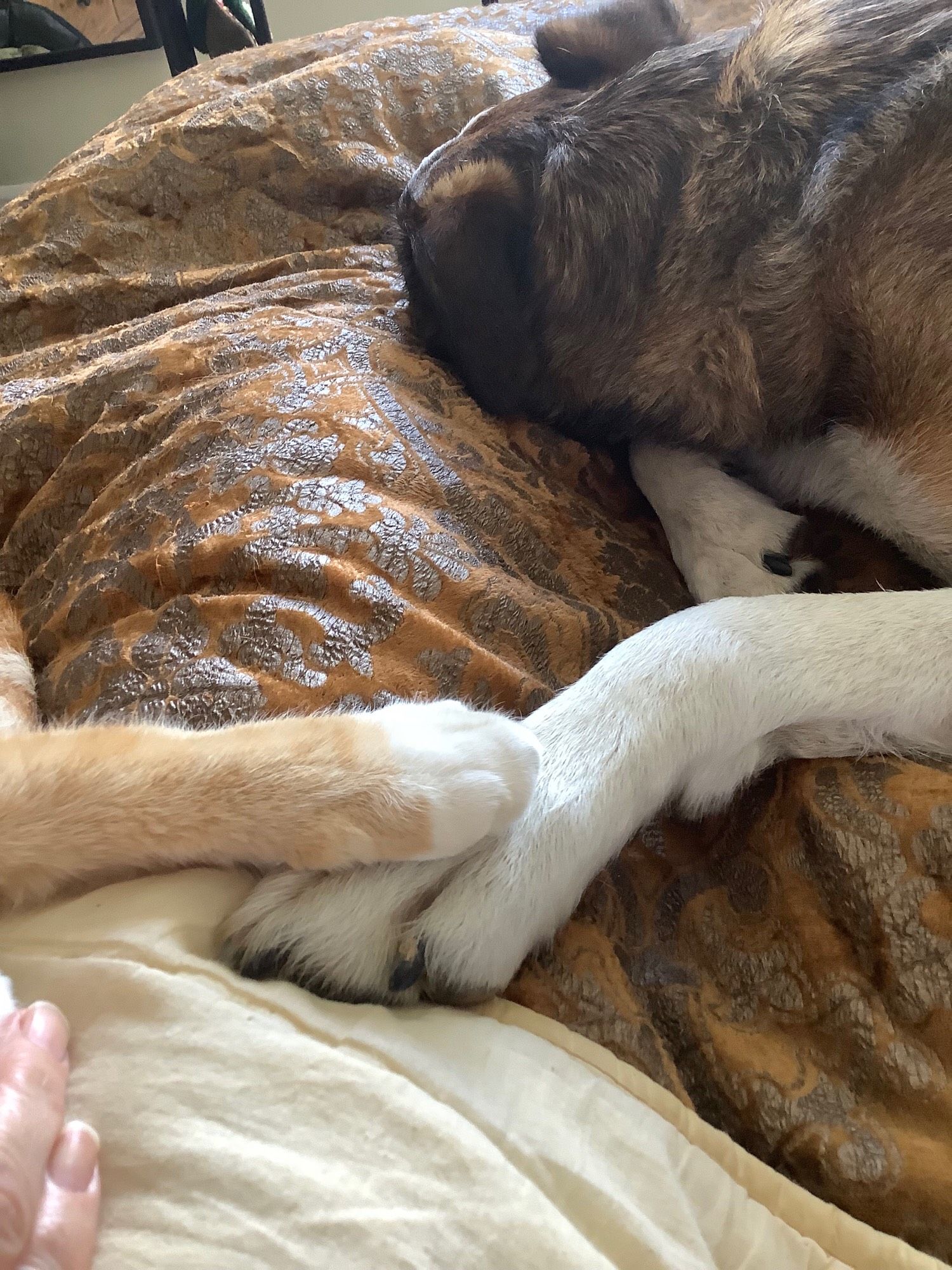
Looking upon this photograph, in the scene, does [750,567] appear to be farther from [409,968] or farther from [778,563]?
[409,968]

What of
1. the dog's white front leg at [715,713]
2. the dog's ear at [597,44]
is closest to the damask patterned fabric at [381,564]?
the dog's white front leg at [715,713]

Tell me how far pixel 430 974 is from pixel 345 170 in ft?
6.43

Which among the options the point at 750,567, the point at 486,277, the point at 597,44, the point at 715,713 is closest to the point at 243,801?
the point at 715,713

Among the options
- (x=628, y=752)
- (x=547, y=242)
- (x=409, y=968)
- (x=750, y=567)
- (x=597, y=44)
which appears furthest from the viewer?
(x=597, y=44)

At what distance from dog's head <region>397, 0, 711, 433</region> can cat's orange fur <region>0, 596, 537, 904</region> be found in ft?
2.86

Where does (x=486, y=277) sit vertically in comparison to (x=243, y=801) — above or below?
above

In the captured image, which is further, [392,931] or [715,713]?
[715,713]

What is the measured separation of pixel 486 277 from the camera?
150 centimetres

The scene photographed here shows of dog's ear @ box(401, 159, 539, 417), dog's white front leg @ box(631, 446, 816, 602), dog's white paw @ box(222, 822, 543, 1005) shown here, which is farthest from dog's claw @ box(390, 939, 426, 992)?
dog's ear @ box(401, 159, 539, 417)

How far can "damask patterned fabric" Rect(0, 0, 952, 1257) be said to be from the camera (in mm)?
808

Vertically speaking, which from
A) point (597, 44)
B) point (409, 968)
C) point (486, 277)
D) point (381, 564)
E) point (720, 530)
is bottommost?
point (409, 968)

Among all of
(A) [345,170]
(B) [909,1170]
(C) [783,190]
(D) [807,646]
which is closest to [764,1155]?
(B) [909,1170]

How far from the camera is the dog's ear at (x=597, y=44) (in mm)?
1663

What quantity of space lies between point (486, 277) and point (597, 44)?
2.01 feet
